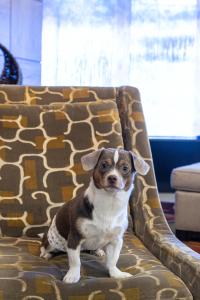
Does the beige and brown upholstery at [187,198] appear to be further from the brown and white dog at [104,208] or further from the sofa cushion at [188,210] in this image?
the brown and white dog at [104,208]

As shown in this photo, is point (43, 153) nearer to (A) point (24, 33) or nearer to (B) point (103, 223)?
(B) point (103, 223)

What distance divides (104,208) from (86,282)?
24 centimetres

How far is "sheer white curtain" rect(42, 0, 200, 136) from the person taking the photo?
4.38m

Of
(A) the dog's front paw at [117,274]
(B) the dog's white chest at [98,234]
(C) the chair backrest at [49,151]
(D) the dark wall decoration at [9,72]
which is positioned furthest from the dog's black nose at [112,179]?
(D) the dark wall decoration at [9,72]

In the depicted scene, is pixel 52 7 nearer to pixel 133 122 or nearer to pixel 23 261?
pixel 133 122

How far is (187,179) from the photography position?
298 cm

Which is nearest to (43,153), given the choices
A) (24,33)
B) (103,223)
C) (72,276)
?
(103,223)

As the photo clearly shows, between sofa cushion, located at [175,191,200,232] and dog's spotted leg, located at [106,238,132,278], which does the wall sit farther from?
dog's spotted leg, located at [106,238,132,278]

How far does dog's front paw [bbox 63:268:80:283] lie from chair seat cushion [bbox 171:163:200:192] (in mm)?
1654

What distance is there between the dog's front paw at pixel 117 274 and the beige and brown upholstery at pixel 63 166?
0.04 m

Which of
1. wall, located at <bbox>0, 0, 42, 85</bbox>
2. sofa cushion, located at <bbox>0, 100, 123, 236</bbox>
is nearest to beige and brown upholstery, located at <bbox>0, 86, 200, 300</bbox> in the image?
sofa cushion, located at <bbox>0, 100, 123, 236</bbox>

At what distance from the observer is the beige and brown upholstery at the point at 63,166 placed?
1647mm

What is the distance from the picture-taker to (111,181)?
4.68 feet

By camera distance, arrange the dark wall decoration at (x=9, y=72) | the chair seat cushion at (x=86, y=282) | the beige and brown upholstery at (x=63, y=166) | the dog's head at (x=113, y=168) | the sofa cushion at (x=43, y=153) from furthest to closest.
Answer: the dark wall decoration at (x=9, y=72) < the sofa cushion at (x=43, y=153) < the beige and brown upholstery at (x=63, y=166) < the dog's head at (x=113, y=168) < the chair seat cushion at (x=86, y=282)
